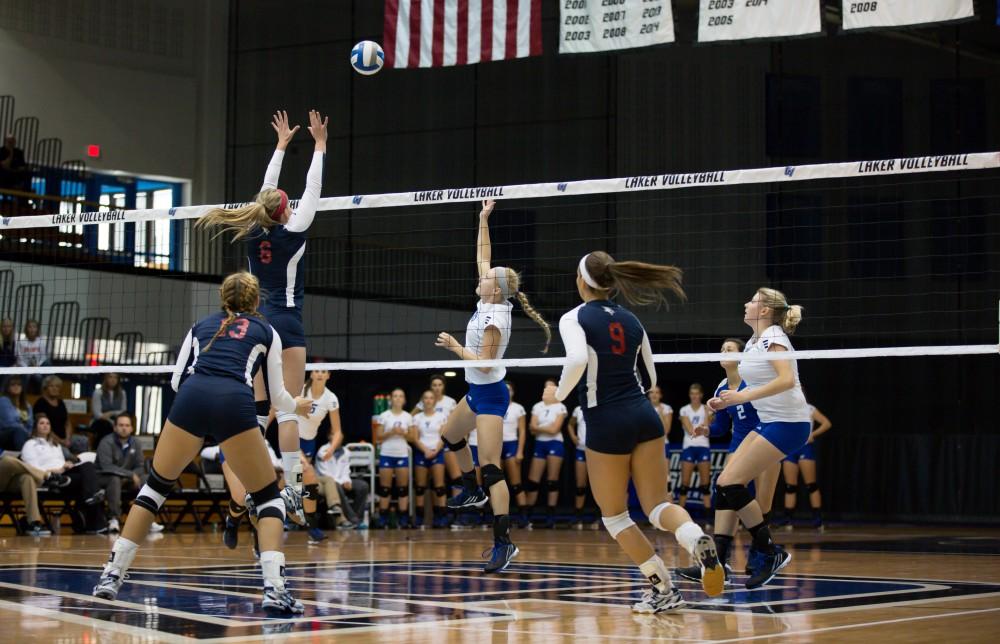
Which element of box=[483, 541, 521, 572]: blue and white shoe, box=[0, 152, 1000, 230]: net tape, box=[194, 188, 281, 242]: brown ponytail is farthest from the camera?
box=[483, 541, 521, 572]: blue and white shoe

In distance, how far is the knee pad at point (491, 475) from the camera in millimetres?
8633

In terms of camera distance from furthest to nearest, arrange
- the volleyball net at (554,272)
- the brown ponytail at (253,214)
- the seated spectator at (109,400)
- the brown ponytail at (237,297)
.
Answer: the volleyball net at (554,272), the seated spectator at (109,400), the brown ponytail at (253,214), the brown ponytail at (237,297)

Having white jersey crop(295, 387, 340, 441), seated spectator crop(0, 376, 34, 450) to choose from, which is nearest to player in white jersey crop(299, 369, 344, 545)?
white jersey crop(295, 387, 340, 441)

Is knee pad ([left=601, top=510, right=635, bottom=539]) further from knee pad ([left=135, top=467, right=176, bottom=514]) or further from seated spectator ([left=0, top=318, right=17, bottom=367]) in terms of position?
seated spectator ([left=0, top=318, right=17, bottom=367])

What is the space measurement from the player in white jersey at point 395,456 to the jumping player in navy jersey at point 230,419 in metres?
10.6

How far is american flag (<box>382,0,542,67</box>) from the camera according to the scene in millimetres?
17281

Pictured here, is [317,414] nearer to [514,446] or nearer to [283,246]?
[283,246]

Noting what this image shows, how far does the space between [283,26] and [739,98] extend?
8.47 metres

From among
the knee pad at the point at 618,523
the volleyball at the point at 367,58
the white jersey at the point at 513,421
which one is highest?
the volleyball at the point at 367,58

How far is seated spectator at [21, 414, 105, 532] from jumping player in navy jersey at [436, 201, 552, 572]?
7260 millimetres

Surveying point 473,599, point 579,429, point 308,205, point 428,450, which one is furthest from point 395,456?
point 473,599

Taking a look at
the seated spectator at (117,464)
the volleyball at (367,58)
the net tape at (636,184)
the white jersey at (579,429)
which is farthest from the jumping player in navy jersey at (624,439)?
→ the white jersey at (579,429)

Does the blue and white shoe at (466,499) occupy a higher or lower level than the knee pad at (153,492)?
lower

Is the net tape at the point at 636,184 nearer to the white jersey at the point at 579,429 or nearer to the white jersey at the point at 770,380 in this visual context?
the white jersey at the point at 770,380
